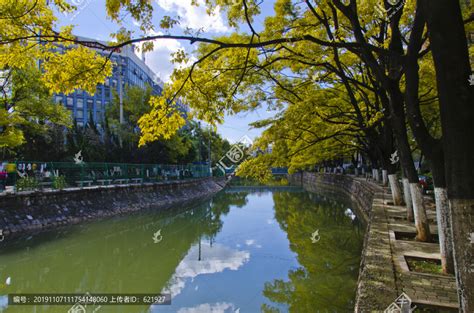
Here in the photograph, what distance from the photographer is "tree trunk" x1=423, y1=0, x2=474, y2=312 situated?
2928 mm

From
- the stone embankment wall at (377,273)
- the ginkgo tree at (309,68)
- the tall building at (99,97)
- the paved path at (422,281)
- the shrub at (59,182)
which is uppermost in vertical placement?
the tall building at (99,97)

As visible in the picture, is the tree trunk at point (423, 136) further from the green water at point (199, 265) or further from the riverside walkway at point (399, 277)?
the green water at point (199, 265)

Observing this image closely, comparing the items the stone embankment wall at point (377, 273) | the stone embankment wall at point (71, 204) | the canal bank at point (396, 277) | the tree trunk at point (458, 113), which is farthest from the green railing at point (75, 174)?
the tree trunk at point (458, 113)

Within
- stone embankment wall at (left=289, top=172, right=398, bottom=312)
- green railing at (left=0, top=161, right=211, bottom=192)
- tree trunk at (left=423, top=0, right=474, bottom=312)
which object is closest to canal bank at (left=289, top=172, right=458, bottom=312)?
stone embankment wall at (left=289, top=172, right=398, bottom=312)

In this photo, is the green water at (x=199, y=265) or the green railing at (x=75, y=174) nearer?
the green water at (x=199, y=265)

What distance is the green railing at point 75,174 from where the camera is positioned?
14.2 meters

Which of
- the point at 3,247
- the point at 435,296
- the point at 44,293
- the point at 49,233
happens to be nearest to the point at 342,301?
the point at 435,296

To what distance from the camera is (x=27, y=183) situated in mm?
14148

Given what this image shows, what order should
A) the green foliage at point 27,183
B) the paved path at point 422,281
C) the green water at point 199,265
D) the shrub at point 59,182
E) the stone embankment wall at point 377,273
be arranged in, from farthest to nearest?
the shrub at point 59,182, the green foliage at point 27,183, the green water at point 199,265, the paved path at point 422,281, the stone embankment wall at point 377,273

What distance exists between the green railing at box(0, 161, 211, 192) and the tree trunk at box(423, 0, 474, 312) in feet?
49.6

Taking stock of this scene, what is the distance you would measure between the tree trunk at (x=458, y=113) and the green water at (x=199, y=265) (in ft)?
12.1

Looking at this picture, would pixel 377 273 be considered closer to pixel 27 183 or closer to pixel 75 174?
pixel 27 183

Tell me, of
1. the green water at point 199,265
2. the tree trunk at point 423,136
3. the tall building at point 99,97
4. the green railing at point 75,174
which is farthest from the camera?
the tall building at point 99,97

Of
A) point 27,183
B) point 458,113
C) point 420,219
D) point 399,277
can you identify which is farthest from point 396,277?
point 27,183
